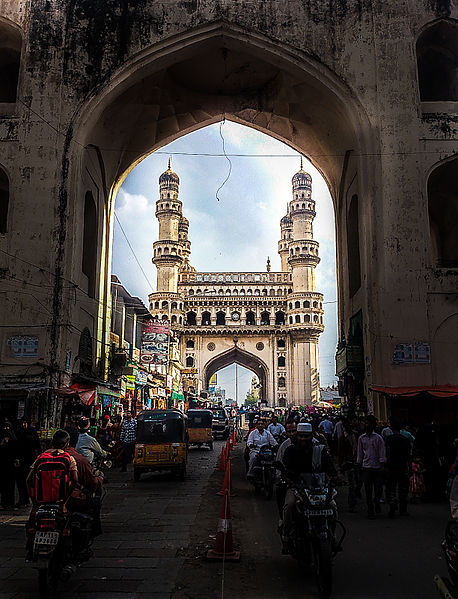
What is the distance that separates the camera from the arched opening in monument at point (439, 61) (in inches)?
653

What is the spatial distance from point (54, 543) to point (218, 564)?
1.67 meters

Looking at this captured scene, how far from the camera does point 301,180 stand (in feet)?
189

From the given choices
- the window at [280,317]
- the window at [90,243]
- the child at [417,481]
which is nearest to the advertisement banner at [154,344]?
the window at [90,243]

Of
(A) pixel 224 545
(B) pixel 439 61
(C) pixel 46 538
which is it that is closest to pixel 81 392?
(A) pixel 224 545

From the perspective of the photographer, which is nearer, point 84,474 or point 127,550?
point 84,474

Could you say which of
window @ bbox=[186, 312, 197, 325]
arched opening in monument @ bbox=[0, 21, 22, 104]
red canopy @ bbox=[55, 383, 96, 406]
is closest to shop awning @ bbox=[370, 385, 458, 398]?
red canopy @ bbox=[55, 383, 96, 406]

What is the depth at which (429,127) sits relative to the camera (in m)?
15.5

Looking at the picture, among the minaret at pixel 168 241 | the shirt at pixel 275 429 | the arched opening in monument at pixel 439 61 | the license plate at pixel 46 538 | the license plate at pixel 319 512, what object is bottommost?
the license plate at pixel 46 538

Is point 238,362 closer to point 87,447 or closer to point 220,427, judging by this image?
point 220,427

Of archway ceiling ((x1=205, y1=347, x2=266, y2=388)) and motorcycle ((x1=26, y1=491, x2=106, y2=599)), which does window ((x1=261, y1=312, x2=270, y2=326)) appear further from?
motorcycle ((x1=26, y1=491, x2=106, y2=599))

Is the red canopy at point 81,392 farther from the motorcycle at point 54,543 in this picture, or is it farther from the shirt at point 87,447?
the motorcycle at point 54,543

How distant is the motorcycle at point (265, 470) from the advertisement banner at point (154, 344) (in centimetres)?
1534

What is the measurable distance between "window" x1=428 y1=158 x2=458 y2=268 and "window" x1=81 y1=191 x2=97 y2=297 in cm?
1023

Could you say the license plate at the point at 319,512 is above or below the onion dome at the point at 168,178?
below
